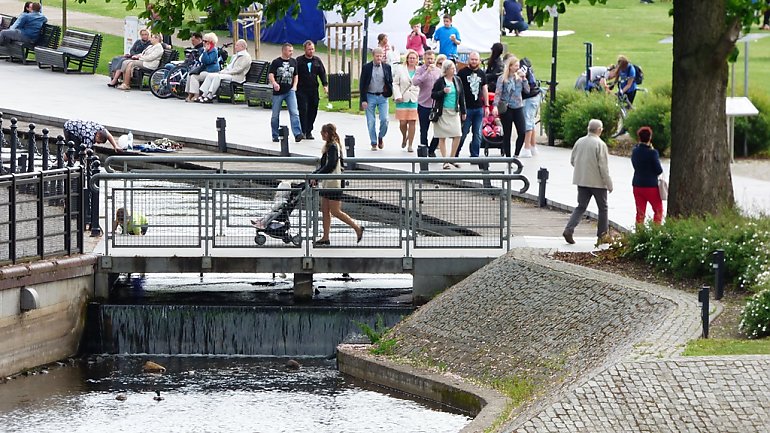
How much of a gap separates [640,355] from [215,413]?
14.7ft

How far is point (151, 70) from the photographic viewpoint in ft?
121

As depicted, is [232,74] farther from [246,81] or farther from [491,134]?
[491,134]

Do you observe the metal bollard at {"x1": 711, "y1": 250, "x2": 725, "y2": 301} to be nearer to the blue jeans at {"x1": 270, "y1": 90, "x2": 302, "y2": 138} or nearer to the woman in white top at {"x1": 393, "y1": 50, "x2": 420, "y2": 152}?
the woman in white top at {"x1": 393, "y1": 50, "x2": 420, "y2": 152}

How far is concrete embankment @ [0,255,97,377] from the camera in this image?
1856 cm

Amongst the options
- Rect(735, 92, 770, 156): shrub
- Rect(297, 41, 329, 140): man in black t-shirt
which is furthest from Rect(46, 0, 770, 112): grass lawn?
Rect(735, 92, 770, 156): shrub

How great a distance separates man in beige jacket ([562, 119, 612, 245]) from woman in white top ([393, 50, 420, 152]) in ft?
25.6

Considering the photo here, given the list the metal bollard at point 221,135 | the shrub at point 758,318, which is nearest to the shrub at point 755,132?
the metal bollard at point 221,135

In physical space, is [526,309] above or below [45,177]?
below

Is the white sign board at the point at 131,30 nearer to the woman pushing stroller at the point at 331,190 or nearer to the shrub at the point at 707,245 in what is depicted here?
the woman pushing stroller at the point at 331,190

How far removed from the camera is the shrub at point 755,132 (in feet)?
98.5

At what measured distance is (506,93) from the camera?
27.8 meters

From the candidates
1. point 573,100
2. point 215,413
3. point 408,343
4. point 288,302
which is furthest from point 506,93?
point 215,413

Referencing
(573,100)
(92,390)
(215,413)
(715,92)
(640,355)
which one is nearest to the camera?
(640,355)

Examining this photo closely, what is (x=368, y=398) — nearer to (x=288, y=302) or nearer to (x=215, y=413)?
(x=215, y=413)
